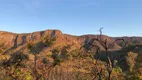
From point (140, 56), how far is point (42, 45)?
359 inches

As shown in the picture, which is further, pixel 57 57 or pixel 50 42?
pixel 57 57

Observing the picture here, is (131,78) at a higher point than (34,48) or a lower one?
lower

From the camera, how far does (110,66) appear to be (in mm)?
12430

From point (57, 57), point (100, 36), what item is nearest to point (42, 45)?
point (57, 57)

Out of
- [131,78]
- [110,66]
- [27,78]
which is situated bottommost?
[27,78]

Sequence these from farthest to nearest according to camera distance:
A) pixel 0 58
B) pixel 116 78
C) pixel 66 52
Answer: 1. pixel 66 52
2. pixel 0 58
3. pixel 116 78

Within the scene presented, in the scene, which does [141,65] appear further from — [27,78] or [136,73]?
[27,78]

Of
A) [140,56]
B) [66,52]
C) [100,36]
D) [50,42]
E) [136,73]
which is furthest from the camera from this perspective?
[66,52]

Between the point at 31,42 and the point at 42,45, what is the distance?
1065 mm

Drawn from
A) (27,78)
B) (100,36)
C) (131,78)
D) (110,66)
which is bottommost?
(27,78)

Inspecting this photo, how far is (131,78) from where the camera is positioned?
17.3 meters

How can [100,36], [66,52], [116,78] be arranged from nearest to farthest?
[100,36]
[116,78]
[66,52]

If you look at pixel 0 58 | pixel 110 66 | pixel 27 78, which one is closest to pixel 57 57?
pixel 27 78

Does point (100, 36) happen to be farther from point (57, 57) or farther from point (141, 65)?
point (57, 57)
